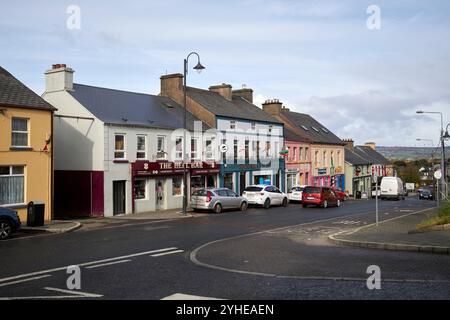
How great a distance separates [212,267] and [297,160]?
41064 millimetres

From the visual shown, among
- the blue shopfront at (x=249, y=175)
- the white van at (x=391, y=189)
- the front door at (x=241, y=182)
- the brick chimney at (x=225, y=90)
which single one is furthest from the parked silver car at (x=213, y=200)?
the white van at (x=391, y=189)

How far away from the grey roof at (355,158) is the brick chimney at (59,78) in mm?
44860

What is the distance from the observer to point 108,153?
28.3 metres

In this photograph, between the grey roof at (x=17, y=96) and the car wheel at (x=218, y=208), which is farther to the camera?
the car wheel at (x=218, y=208)

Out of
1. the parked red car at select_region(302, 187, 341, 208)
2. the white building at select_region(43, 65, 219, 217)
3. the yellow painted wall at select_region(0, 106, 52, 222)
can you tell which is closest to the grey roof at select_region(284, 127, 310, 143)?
the parked red car at select_region(302, 187, 341, 208)

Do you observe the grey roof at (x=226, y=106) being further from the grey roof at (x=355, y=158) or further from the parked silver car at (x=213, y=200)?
the grey roof at (x=355, y=158)

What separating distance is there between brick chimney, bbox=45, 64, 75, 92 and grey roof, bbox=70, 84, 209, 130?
1.98ft

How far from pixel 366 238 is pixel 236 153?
25.1 meters

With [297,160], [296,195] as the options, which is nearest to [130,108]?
[296,195]

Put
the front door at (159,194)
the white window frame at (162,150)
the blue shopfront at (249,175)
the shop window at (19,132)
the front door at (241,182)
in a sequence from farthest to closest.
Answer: the front door at (241,182)
the blue shopfront at (249,175)
the white window frame at (162,150)
the front door at (159,194)
the shop window at (19,132)

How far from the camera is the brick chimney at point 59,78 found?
29.6 metres

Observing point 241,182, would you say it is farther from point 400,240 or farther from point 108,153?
point 400,240

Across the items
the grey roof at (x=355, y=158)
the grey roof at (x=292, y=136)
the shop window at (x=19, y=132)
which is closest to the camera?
the shop window at (x=19, y=132)
